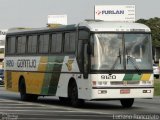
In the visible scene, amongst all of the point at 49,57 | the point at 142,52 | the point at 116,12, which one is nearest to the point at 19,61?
the point at 49,57

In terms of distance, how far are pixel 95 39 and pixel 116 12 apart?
208 ft

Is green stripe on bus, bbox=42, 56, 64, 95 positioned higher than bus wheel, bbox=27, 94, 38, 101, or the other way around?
green stripe on bus, bbox=42, 56, 64, 95

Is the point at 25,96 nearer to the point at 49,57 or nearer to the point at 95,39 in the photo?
the point at 49,57

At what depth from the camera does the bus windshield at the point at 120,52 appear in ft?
76.5

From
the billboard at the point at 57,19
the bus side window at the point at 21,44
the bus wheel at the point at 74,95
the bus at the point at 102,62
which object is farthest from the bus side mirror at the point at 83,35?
the billboard at the point at 57,19

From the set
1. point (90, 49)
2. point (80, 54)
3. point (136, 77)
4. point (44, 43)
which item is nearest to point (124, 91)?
point (136, 77)

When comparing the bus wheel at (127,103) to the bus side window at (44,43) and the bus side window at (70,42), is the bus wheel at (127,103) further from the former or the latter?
the bus side window at (44,43)

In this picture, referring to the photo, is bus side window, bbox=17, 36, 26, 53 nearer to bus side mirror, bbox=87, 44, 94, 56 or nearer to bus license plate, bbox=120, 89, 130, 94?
bus side mirror, bbox=87, 44, 94, 56

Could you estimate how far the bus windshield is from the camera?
76.5ft

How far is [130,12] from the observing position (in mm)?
88375

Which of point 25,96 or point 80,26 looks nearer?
point 80,26

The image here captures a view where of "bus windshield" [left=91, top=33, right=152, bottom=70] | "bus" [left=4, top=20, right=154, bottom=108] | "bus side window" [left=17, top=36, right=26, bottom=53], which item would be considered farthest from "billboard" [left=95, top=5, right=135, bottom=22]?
"bus windshield" [left=91, top=33, right=152, bottom=70]

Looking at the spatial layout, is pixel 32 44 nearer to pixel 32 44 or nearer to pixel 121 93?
pixel 32 44

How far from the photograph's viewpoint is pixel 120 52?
925 inches
